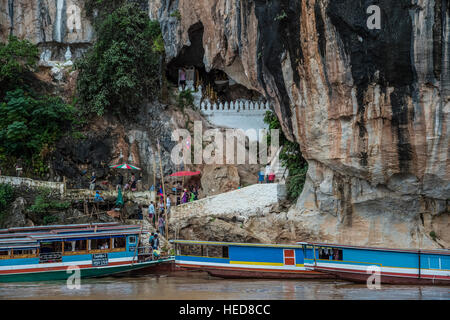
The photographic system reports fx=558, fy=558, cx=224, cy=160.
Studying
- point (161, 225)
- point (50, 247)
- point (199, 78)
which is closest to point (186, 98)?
point (199, 78)

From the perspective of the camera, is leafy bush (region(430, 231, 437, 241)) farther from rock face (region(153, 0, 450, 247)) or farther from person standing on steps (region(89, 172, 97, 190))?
person standing on steps (region(89, 172, 97, 190))

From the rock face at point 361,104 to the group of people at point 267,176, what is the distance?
2.73 m

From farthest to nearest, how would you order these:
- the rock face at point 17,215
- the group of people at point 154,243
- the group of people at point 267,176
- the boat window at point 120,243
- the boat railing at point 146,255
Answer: the group of people at point 267,176 → the rock face at point 17,215 → the group of people at point 154,243 → the boat railing at point 146,255 → the boat window at point 120,243

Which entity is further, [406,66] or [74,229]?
[74,229]

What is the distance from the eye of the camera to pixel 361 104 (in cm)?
1612

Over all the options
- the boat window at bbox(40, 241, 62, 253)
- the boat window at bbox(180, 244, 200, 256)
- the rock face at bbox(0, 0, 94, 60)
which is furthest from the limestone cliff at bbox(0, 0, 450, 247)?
the rock face at bbox(0, 0, 94, 60)

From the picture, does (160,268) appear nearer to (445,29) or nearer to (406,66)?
(406,66)

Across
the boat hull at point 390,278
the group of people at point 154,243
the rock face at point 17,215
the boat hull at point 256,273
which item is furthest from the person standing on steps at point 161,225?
the boat hull at point 390,278

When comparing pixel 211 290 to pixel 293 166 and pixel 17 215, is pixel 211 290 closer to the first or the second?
pixel 293 166

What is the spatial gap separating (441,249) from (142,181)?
12.7m

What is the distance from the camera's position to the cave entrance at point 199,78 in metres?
26.4

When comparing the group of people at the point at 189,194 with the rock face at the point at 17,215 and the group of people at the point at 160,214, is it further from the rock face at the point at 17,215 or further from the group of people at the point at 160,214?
the rock face at the point at 17,215

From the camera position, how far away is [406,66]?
593 inches
